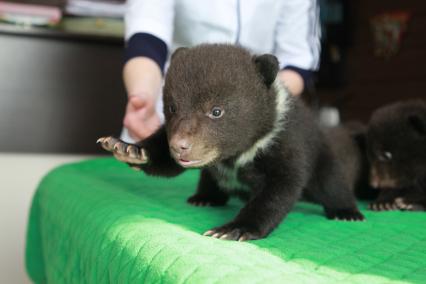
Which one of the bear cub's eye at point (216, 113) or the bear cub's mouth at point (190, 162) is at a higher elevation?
the bear cub's eye at point (216, 113)

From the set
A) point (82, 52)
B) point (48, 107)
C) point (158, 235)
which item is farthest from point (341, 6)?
point (158, 235)

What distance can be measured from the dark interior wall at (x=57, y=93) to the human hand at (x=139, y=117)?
1523 millimetres

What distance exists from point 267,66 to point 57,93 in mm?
2114

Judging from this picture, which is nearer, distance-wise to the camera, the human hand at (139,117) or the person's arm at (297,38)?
the human hand at (139,117)

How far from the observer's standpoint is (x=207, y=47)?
1271 mm

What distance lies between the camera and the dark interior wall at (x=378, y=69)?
3.44 metres

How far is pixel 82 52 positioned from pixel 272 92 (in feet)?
6.67

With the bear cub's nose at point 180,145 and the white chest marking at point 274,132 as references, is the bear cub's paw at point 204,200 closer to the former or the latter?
the white chest marking at point 274,132

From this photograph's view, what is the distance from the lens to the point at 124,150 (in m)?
1.29

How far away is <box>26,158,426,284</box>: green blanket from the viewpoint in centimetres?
85

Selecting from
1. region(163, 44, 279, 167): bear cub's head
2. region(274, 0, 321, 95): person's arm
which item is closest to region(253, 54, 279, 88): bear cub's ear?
region(163, 44, 279, 167): bear cub's head

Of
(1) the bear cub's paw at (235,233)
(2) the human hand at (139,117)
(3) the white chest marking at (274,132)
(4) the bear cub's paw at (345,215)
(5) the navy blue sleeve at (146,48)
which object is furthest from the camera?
(5) the navy blue sleeve at (146,48)

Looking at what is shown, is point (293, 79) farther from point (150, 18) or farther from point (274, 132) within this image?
point (274, 132)

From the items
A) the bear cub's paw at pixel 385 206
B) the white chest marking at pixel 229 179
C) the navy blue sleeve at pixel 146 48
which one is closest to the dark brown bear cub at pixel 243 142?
the white chest marking at pixel 229 179
